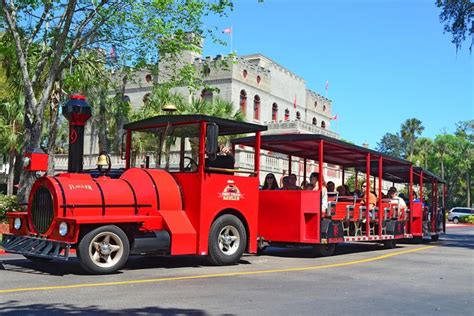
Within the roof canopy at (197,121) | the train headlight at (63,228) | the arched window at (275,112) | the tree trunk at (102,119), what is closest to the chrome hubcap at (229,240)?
the roof canopy at (197,121)

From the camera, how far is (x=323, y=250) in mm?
13227

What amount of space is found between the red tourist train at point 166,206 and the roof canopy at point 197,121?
2cm

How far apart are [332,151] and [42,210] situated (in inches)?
344

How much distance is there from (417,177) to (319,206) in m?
9.28

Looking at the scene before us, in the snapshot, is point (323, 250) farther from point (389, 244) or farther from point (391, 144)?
point (391, 144)

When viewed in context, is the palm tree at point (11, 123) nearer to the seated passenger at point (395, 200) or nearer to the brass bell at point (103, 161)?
the seated passenger at point (395, 200)

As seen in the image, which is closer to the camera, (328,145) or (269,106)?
(328,145)

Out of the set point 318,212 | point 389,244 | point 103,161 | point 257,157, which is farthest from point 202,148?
point 389,244

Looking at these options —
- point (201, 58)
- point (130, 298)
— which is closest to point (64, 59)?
point (130, 298)

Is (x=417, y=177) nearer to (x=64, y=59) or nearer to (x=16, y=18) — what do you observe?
(x=64, y=59)

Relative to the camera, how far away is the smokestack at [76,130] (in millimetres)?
9594

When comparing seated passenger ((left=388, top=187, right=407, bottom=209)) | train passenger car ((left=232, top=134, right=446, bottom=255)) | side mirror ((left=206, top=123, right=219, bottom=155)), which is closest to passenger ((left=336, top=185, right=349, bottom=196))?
train passenger car ((left=232, top=134, right=446, bottom=255))

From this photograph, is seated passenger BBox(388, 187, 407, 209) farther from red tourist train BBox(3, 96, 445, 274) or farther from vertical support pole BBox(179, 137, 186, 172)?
vertical support pole BBox(179, 137, 186, 172)

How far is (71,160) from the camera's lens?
381 inches
